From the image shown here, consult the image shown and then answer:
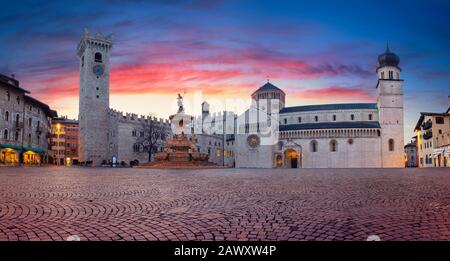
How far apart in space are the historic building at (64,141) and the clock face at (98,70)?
3978 centimetres

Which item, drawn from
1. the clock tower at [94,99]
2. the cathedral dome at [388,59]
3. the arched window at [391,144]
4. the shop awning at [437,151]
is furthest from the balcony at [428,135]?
the clock tower at [94,99]

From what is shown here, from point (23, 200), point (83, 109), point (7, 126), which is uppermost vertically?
point (83, 109)

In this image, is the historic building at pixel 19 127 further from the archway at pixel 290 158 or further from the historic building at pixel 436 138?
the historic building at pixel 436 138

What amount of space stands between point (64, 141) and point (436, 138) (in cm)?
9783

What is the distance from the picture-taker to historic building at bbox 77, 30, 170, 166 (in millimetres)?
64312

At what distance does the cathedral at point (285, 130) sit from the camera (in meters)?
65.6

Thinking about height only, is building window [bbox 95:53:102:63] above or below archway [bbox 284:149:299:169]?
above

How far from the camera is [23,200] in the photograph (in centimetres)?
767

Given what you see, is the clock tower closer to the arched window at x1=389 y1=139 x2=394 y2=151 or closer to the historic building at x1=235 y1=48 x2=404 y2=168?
the historic building at x1=235 y1=48 x2=404 y2=168

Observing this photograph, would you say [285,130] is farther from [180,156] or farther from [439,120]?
[180,156]

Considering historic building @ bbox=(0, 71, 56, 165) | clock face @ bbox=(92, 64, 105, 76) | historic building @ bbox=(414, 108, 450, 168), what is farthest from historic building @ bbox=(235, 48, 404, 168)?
historic building @ bbox=(0, 71, 56, 165)
